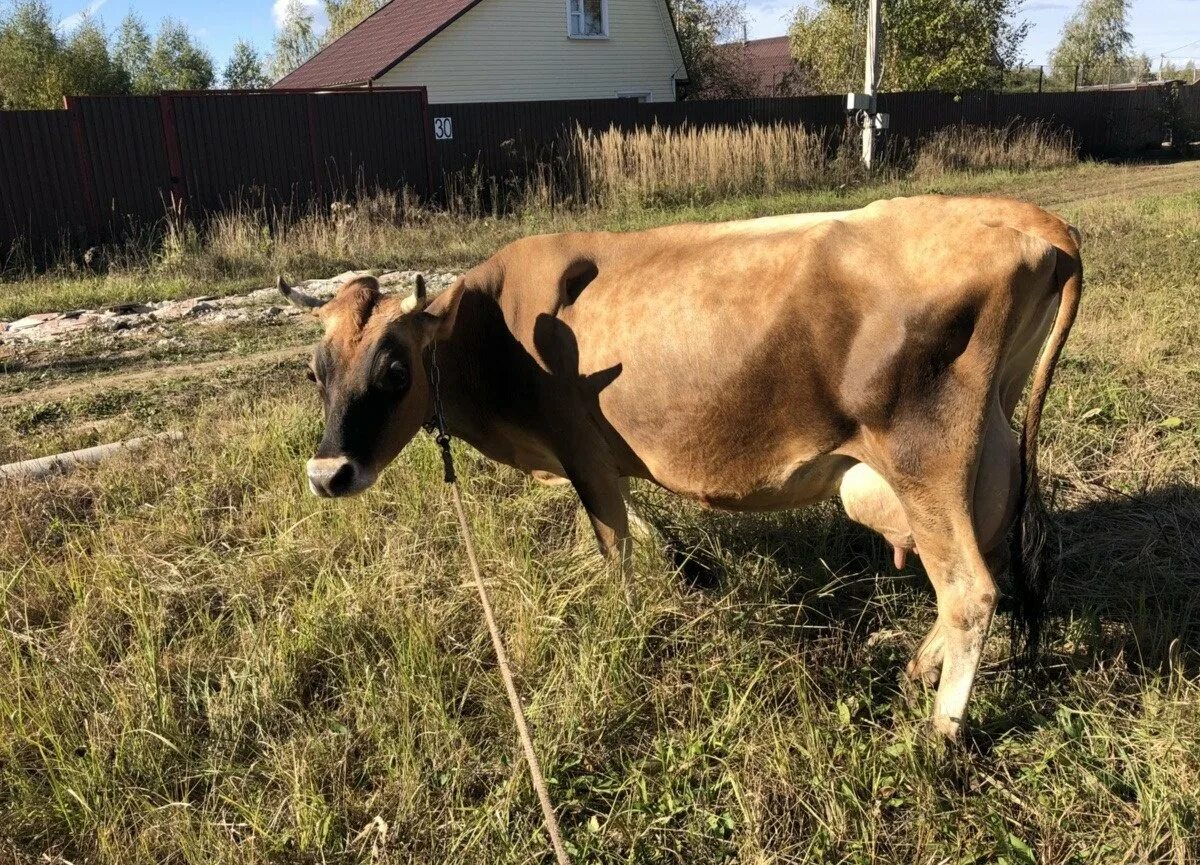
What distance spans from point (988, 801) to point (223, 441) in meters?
4.72

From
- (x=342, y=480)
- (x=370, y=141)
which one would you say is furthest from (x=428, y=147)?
(x=342, y=480)

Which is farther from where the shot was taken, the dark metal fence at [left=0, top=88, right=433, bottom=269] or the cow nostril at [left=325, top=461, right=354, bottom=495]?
the dark metal fence at [left=0, top=88, right=433, bottom=269]

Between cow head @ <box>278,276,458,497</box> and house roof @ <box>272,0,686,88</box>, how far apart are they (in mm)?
22624

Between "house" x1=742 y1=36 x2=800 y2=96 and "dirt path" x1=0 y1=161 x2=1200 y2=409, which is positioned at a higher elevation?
"house" x1=742 y1=36 x2=800 y2=96

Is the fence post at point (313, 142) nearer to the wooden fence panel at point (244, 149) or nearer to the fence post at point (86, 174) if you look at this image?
the wooden fence panel at point (244, 149)

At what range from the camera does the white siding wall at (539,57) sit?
2503 cm

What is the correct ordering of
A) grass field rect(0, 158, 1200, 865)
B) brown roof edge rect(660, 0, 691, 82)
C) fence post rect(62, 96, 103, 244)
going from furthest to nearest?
brown roof edge rect(660, 0, 691, 82) → fence post rect(62, 96, 103, 244) → grass field rect(0, 158, 1200, 865)

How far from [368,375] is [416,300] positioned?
14.0 inches

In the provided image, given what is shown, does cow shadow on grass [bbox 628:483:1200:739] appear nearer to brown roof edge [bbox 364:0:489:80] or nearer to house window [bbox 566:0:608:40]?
brown roof edge [bbox 364:0:489:80]

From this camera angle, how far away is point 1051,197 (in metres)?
16.8

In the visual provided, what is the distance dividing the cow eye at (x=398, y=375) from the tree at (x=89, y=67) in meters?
37.5

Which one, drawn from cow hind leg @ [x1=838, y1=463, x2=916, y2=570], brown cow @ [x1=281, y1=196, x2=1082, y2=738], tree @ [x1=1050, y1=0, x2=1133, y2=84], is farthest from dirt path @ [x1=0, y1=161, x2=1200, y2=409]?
tree @ [x1=1050, y1=0, x2=1133, y2=84]

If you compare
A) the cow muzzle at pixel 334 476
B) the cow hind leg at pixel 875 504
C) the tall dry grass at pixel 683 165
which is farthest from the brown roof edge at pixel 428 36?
the cow hind leg at pixel 875 504

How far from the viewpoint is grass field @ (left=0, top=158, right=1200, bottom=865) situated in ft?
9.14
